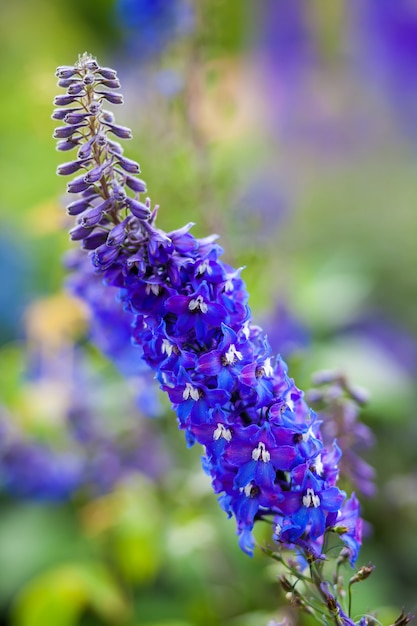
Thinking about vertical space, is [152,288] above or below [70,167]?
below

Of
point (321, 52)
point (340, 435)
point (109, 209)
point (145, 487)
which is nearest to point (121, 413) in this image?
point (145, 487)

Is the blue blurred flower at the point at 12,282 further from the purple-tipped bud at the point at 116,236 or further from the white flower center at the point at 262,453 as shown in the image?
the white flower center at the point at 262,453

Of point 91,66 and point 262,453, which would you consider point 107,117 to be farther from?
point 262,453

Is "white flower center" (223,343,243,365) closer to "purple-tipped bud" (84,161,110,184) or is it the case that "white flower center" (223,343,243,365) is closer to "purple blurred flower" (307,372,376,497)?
"purple-tipped bud" (84,161,110,184)

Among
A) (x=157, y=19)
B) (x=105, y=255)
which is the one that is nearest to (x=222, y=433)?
Answer: (x=105, y=255)

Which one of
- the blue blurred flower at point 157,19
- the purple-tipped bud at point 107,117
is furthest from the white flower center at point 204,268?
the blue blurred flower at point 157,19

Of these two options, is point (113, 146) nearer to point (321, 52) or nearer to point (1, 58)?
point (321, 52)

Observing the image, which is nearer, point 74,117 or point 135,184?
point 74,117

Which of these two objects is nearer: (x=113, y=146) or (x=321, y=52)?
(x=113, y=146)

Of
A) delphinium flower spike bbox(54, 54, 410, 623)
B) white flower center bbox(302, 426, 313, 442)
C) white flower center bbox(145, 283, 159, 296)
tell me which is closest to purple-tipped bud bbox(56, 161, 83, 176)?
delphinium flower spike bbox(54, 54, 410, 623)
